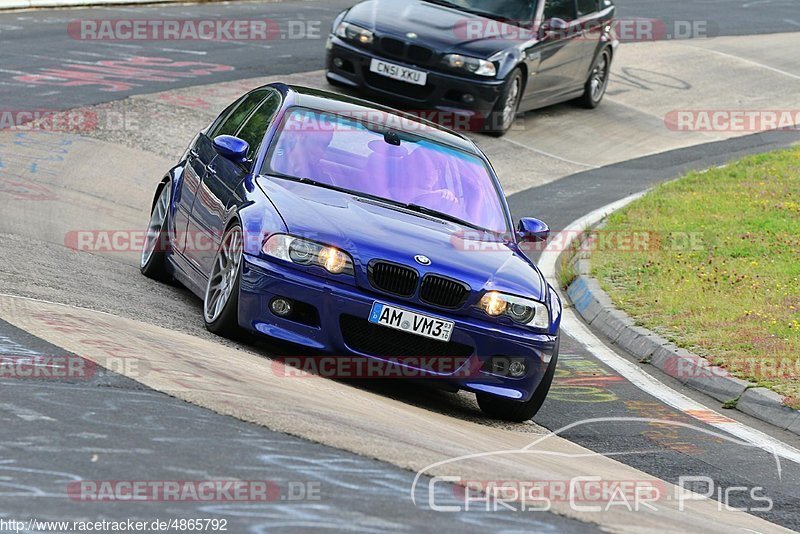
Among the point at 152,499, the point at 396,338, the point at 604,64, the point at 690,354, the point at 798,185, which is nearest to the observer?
the point at 152,499

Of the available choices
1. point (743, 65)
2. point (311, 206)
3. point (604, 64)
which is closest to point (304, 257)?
point (311, 206)

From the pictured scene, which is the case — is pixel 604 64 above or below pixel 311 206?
below

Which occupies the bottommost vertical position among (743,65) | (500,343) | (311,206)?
(743,65)

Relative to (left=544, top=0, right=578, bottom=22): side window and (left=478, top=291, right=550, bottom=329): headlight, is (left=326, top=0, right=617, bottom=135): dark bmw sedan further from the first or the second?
(left=478, top=291, right=550, bottom=329): headlight

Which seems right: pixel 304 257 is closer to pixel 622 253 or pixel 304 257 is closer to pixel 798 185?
pixel 622 253

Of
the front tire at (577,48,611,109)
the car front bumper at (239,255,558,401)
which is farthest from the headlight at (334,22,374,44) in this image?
the car front bumper at (239,255,558,401)

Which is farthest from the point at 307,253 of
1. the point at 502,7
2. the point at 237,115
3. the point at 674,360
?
the point at 502,7

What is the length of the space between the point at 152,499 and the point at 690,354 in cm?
628

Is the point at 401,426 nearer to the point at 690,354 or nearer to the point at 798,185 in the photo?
the point at 690,354

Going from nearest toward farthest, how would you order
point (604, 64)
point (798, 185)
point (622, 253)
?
point (622, 253)
point (798, 185)
point (604, 64)

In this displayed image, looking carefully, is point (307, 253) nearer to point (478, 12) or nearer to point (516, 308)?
point (516, 308)

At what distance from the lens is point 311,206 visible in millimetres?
8273

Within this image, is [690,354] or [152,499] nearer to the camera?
[152,499]

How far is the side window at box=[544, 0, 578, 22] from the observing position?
1927 cm
